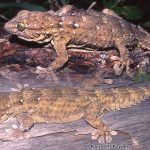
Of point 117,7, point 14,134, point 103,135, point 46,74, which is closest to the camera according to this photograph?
point 14,134

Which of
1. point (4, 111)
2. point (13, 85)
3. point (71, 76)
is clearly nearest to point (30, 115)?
point (4, 111)

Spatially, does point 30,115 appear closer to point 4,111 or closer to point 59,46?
point 4,111

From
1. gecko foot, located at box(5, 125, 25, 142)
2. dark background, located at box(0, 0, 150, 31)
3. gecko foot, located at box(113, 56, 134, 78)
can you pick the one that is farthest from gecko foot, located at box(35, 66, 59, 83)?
dark background, located at box(0, 0, 150, 31)

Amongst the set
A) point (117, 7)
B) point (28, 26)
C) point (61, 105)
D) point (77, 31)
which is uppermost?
point (117, 7)

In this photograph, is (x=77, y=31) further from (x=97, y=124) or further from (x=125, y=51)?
(x=97, y=124)

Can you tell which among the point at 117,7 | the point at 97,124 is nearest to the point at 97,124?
the point at 97,124

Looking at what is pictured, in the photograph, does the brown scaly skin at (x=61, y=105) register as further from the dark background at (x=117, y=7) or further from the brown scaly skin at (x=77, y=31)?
the dark background at (x=117, y=7)

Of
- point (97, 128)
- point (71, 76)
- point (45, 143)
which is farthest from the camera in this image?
point (71, 76)
